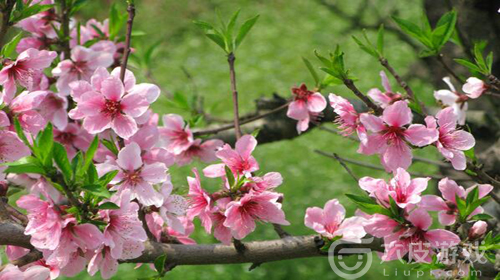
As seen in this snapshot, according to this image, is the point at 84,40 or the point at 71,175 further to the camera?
the point at 84,40

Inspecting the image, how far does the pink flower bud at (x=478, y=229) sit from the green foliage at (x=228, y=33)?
0.49 m

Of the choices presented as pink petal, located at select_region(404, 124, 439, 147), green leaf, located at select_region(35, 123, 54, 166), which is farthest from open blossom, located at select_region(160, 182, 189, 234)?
pink petal, located at select_region(404, 124, 439, 147)

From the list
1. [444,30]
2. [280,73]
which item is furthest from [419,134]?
[280,73]

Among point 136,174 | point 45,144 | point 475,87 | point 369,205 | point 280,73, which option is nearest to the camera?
point 45,144

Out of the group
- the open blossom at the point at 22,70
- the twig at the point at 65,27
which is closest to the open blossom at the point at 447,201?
the open blossom at the point at 22,70

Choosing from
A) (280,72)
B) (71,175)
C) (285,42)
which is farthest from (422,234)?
(285,42)

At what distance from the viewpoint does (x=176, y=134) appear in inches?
52.6

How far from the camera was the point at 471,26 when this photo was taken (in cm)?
188

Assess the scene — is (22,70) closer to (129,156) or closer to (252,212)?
(129,156)

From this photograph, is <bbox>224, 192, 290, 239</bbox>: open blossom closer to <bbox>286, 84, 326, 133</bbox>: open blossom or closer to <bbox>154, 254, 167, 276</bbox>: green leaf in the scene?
<bbox>154, 254, 167, 276</bbox>: green leaf

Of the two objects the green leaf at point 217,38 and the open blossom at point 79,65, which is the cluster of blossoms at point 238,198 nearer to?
the green leaf at point 217,38

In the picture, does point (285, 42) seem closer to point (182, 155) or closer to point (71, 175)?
point (182, 155)

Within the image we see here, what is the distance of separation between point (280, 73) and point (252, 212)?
13.5 feet

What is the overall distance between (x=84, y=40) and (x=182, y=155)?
33 cm
